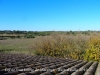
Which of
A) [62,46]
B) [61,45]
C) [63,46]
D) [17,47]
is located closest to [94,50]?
[63,46]

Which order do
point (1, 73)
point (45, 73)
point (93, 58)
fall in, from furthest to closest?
point (93, 58) → point (45, 73) → point (1, 73)

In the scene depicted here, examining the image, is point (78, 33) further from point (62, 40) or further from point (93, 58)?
point (93, 58)

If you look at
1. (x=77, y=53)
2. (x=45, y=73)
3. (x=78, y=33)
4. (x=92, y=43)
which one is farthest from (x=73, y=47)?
(x=45, y=73)

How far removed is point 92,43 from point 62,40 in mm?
6545

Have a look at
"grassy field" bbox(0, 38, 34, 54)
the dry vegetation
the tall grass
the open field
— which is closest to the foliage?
the dry vegetation

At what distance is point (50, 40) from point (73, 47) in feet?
12.5

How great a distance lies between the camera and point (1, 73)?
5629mm

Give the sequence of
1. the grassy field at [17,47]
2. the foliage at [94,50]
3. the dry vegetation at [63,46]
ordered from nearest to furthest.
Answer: the foliage at [94,50] → the dry vegetation at [63,46] → the grassy field at [17,47]

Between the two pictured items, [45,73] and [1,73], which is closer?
[1,73]

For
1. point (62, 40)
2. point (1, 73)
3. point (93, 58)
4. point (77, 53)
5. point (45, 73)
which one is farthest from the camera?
point (62, 40)

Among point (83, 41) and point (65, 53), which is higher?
point (83, 41)

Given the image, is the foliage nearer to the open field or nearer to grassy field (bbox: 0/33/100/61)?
grassy field (bbox: 0/33/100/61)

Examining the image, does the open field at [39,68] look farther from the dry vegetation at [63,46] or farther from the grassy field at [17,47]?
the grassy field at [17,47]

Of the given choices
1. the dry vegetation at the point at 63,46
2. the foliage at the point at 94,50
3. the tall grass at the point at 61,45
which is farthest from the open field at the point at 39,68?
the tall grass at the point at 61,45
